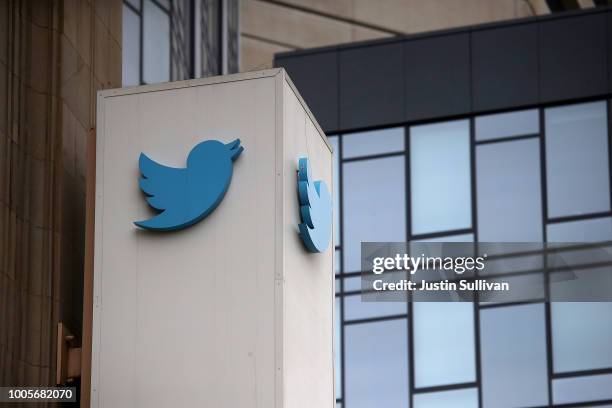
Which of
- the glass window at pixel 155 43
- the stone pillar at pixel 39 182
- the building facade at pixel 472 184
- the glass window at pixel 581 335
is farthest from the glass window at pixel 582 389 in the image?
the stone pillar at pixel 39 182

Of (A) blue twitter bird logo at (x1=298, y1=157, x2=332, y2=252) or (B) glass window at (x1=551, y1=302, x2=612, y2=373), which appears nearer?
(A) blue twitter bird logo at (x1=298, y1=157, x2=332, y2=252)

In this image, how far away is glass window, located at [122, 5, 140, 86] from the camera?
61.2 feet

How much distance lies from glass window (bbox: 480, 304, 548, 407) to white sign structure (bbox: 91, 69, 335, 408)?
1169cm

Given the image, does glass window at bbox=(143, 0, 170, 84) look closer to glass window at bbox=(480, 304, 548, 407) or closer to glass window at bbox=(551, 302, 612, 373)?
glass window at bbox=(480, 304, 548, 407)

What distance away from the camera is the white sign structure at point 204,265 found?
12.7 metres

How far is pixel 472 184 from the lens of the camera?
26.2 m

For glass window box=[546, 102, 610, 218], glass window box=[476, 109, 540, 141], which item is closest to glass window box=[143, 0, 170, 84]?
glass window box=[476, 109, 540, 141]

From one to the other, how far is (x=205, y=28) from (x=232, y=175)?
49.5 ft

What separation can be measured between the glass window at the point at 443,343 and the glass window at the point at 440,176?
173 cm

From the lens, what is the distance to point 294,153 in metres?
→ 13.6

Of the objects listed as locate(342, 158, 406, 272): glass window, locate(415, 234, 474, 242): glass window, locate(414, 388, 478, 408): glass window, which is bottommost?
locate(414, 388, 478, 408): glass window

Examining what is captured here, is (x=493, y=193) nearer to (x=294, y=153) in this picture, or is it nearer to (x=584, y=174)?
(x=584, y=174)

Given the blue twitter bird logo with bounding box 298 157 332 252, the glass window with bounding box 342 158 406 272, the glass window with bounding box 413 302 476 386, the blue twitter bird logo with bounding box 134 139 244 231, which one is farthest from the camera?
the glass window with bounding box 342 158 406 272

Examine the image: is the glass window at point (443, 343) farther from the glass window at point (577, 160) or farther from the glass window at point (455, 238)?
the glass window at point (577, 160)
